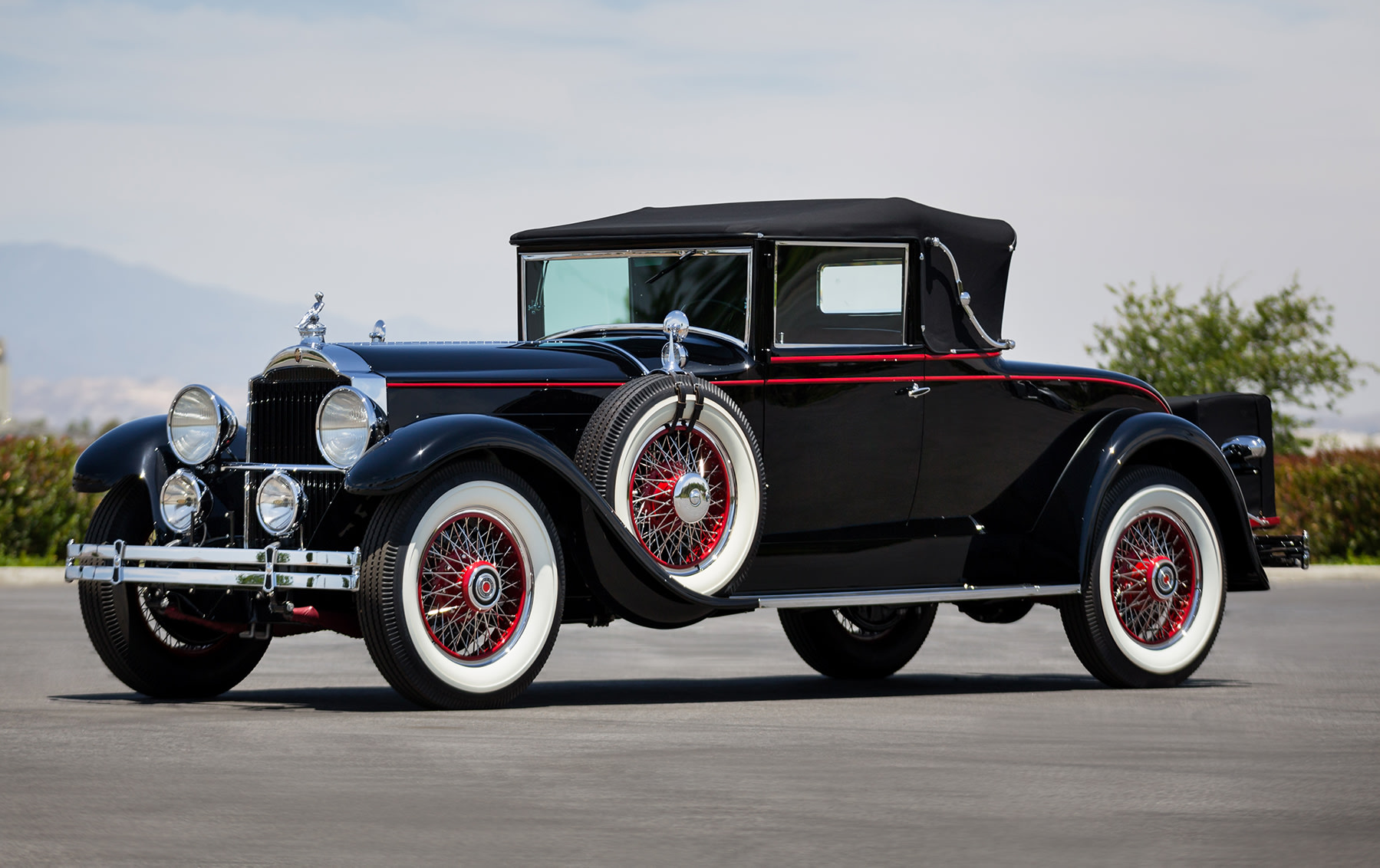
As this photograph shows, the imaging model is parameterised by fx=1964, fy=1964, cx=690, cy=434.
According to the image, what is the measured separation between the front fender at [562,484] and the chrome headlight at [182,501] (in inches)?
47.8

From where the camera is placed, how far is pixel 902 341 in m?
9.74

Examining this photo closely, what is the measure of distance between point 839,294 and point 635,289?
1.05 metres

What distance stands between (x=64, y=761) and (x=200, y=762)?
0.46 metres

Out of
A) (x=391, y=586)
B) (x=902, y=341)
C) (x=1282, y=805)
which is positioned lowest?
(x=1282, y=805)

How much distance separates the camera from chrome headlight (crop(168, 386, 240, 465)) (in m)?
8.98

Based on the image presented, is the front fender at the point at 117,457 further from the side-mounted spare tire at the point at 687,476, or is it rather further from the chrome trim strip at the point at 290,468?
the side-mounted spare tire at the point at 687,476

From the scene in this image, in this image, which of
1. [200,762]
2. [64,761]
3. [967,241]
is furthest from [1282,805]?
[967,241]

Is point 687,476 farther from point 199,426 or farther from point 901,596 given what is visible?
point 199,426

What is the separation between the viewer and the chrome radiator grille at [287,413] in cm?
867

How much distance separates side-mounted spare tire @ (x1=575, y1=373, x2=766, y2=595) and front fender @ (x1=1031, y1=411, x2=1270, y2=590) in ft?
6.14

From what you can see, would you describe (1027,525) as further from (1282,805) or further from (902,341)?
(1282,805)

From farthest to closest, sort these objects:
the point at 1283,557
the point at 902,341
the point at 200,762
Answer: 1. the point at 1283,557
2. the point at 902,341
3. the point at 200,762

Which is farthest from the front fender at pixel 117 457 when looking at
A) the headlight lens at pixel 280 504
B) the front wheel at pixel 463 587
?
the front wheel at pixel 463 587

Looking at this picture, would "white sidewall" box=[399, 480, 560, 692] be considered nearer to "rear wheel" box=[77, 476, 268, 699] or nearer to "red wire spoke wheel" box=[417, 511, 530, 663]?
"red wire spoke wheel" box=[417, 511, 530, 663]
